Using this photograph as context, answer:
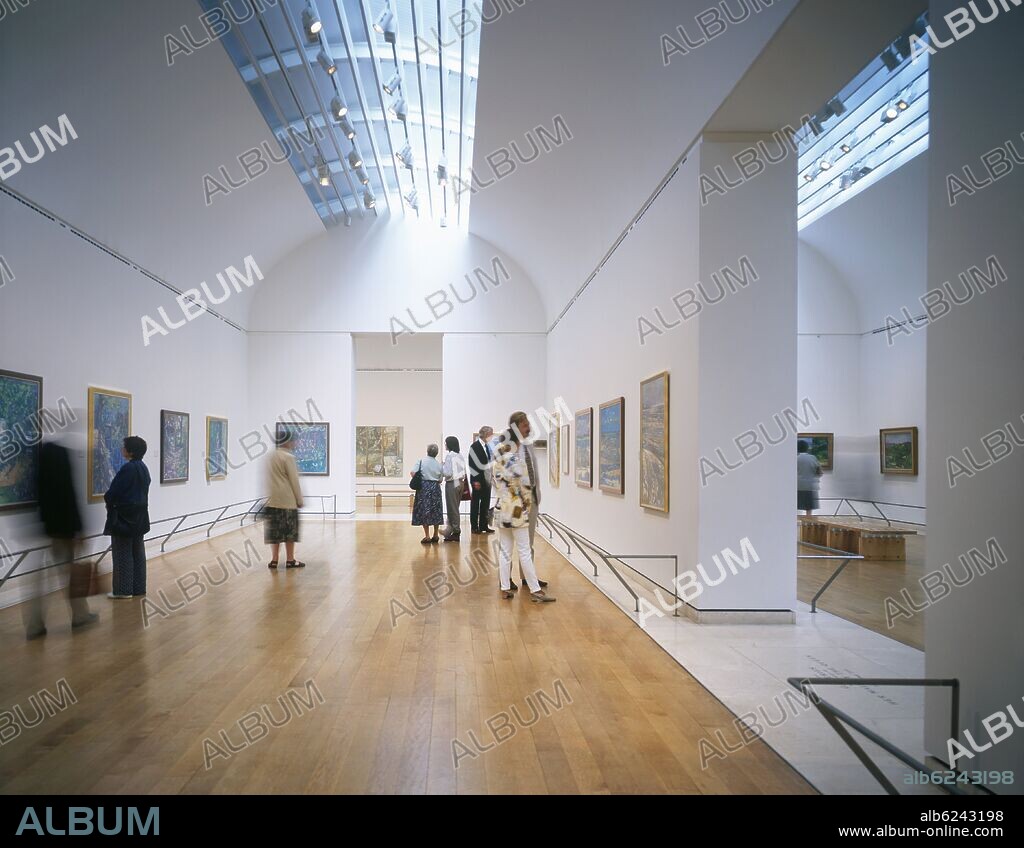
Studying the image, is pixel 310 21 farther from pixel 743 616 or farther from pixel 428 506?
pixel 743 616

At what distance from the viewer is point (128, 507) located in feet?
25.7

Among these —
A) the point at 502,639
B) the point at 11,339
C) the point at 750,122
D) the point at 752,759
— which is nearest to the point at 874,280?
the point at 750,122

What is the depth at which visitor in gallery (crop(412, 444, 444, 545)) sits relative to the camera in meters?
12.9

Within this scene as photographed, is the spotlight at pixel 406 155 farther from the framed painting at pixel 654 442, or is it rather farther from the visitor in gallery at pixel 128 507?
the visitor in gallery at pixel 128 507

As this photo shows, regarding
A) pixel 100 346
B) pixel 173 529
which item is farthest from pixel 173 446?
pixel 100 346

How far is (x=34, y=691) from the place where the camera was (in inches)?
194

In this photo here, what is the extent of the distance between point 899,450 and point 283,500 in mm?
14786

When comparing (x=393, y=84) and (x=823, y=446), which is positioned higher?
(x=393, y=84)

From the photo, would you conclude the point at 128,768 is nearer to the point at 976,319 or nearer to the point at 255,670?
the point at 255,670

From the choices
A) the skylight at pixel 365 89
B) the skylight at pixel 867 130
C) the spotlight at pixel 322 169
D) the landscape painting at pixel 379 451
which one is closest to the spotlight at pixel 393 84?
the skylight at pixel 365 89

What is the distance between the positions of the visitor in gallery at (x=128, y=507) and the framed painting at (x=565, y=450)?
892cm

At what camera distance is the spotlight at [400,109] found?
484 inches

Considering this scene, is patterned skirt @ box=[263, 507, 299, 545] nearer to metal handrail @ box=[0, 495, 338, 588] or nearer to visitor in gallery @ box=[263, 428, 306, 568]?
visitor in gallery @ box=[263, 428, 306, 568]

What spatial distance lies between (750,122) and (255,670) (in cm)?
663
